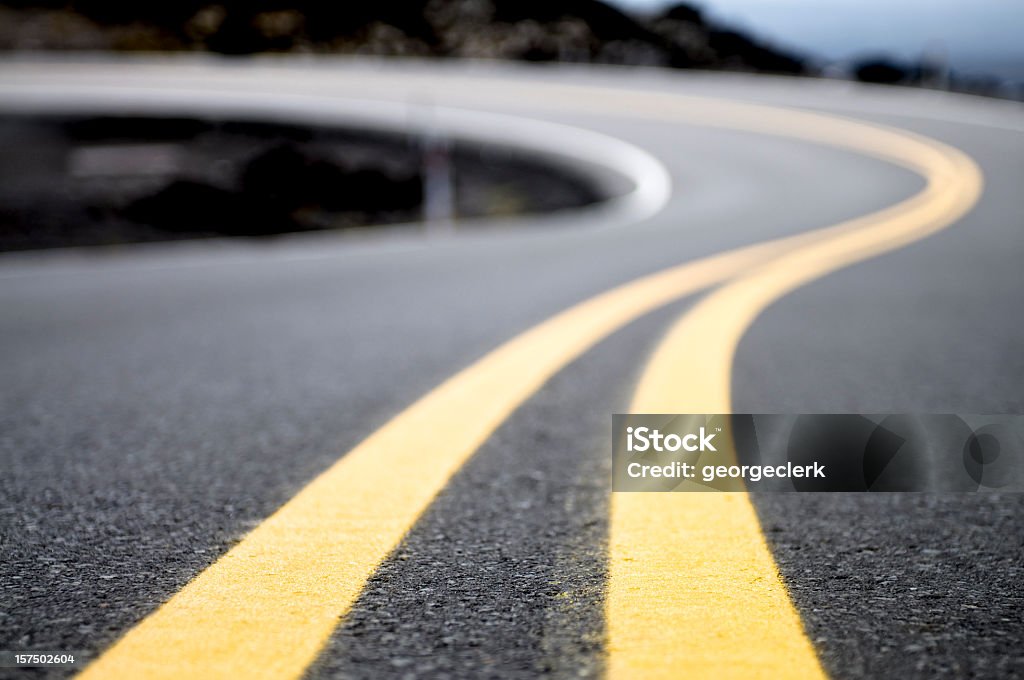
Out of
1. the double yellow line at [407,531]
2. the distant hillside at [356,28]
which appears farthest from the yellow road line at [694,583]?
the distant hillside at [356,28]

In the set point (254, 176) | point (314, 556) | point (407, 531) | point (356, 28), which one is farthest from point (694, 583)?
point (356, 28)

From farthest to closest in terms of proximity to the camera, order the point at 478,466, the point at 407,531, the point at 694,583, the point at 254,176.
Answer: the point at 254,176 < the point at 478,466 < the point at 407,531 < the point at 694,583

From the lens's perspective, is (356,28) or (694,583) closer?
(694,583)

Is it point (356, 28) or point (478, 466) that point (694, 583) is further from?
point (356, 28)

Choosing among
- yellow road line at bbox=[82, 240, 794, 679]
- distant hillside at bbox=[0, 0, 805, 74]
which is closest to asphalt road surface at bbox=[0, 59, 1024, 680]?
yellow road line at bbox=[82, 240, 794, 679]

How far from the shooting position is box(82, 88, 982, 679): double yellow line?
135 centimetres

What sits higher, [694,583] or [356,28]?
[356,28]

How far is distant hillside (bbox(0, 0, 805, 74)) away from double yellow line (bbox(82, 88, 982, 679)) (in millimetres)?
57261

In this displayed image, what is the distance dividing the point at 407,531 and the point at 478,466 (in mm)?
448

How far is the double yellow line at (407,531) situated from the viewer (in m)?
1.35

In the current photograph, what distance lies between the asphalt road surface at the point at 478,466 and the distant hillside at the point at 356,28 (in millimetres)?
54631

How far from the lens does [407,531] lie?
1.84 meters

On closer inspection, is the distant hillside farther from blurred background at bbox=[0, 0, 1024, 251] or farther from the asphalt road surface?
the asphalt road surface

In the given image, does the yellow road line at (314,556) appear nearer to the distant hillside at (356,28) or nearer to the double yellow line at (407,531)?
the double yellow line at (407,531)
